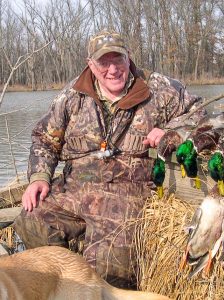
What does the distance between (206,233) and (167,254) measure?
72 cm

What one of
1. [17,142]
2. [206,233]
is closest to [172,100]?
[206,233]

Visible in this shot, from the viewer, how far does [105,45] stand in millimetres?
4012

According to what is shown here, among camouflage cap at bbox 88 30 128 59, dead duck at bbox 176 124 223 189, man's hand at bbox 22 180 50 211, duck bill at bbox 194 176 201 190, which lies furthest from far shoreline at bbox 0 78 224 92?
dead duck at bbox 176 124 223 189

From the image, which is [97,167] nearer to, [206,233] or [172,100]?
[172,100]

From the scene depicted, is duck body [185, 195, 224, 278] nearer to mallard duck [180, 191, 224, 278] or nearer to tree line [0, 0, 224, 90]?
mallard duck [180, 191, 224, 278]

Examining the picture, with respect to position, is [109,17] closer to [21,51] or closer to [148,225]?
[21,51]

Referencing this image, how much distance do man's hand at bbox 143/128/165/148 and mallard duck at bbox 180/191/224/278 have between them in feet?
3.05

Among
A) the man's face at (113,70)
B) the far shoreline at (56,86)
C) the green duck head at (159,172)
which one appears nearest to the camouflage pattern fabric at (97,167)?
the man's face at (113,70)

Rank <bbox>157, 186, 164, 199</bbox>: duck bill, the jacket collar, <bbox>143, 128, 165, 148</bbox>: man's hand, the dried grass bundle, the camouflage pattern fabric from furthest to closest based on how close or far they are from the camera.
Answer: the jacket collar, the camouflage pattern fabric, <bbox>143, 128, 165, 148</bbox>: man's hand, <bbox>157, 186, 164, 199</bbox>: duck bill, the dried grass bundle

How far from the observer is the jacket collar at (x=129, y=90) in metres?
3.90

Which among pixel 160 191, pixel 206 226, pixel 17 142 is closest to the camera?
pixel 206 226

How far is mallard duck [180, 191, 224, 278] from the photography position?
2631 millimetres

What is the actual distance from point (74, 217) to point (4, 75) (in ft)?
144

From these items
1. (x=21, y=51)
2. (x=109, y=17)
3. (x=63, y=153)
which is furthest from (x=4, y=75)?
(x=63, y=153)
